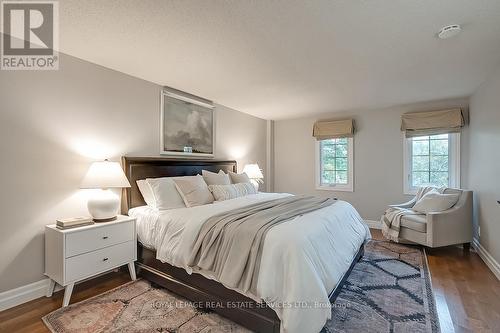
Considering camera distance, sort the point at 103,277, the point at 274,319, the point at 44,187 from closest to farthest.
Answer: the point at 274,319 < the point at 44,187 < the point at 103,277

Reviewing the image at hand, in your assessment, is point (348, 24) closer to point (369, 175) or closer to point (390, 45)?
point (390, 45)

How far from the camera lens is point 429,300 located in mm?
→ 2197

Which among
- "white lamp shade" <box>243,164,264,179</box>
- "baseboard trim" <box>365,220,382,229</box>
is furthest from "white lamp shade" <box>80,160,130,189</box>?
"baseboard trim" <box>365,220,382,229</box>

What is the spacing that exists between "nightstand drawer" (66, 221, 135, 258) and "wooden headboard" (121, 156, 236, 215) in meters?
0.43

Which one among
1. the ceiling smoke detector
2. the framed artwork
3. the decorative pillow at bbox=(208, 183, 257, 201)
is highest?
the ceiling smoke detector

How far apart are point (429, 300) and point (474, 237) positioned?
7.17 feet

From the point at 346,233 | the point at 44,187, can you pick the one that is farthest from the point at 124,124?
the point at 346,233

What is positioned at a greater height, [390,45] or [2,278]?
[390,45]

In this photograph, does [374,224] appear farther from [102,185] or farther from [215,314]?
[102,185]

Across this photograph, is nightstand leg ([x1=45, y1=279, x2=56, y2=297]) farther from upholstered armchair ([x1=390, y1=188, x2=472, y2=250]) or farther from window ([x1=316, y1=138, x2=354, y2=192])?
window ([x1=316, y1=138, x2=354, y2=192])

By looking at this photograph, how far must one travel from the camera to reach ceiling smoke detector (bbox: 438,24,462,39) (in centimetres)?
193

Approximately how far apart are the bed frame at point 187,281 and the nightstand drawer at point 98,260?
0.63 feet

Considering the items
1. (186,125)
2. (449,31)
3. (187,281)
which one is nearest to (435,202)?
(449,31)

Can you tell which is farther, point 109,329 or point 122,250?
point 122,250
